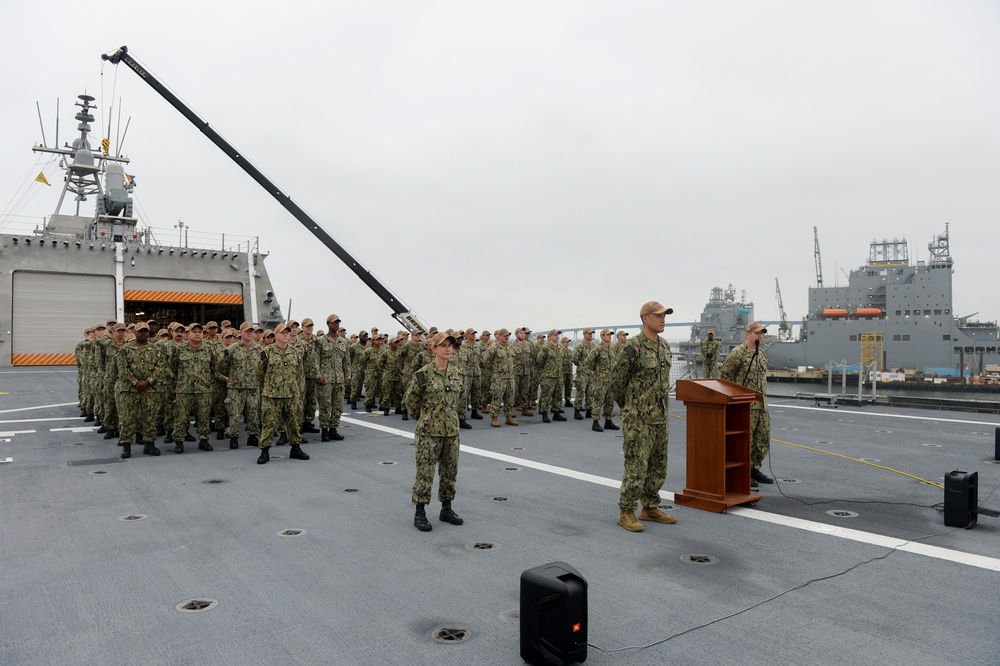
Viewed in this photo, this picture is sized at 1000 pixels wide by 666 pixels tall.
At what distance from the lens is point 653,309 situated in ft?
15.6

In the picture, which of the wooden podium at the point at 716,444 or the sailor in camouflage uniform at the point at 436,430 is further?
the wooden podium at the point at 716,444

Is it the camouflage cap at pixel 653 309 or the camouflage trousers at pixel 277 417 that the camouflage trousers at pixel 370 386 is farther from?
the camouflage cap at pixel 653 309

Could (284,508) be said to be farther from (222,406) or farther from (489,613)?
(222,406)

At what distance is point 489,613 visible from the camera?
120 inches

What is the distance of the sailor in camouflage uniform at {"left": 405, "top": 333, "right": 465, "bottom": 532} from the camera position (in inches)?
181

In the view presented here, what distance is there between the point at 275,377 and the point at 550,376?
541 centimetres

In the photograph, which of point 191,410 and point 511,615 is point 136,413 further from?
point 511,615

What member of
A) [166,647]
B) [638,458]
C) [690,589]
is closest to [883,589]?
[690,589]

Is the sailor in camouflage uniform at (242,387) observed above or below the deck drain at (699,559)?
above

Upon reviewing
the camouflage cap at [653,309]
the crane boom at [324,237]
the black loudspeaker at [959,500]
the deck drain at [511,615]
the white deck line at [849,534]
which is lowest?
the white deck line at [849,534]

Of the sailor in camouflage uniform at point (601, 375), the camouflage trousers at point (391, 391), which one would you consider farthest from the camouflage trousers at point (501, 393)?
the camouflage trousers at point (391, 391)

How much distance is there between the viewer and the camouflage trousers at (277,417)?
7293 mm

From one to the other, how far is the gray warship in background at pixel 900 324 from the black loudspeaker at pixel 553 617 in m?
44.5

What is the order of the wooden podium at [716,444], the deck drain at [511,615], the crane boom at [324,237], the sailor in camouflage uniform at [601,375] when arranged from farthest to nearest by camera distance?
the crane boom at [324,237]
the sailor in camouflage uniform at [601,375]
the wooden podium at [716,444]
the deck drain at [511,615]
